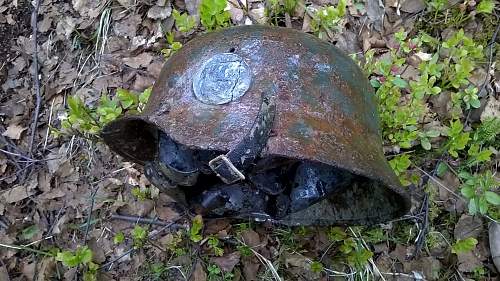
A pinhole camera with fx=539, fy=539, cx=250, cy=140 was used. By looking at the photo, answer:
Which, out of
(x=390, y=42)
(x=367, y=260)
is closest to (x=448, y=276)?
(x=367, y=260)

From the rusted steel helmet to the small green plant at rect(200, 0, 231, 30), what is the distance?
54 centimetres

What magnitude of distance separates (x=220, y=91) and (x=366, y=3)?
1.55 metres

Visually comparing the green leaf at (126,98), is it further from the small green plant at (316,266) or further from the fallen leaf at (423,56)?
the fallen leaf at (423,56)

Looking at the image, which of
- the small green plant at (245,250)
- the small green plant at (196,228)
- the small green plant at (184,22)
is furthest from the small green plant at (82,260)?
the small green plant at (184,22)

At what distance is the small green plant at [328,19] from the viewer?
2646mm

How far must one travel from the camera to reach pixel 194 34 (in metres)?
2.93

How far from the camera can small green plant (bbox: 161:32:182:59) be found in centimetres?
264

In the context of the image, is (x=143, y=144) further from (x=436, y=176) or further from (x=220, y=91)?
(x=436, y=176)

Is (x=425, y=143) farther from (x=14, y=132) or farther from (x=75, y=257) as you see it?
(x=14, y=132)

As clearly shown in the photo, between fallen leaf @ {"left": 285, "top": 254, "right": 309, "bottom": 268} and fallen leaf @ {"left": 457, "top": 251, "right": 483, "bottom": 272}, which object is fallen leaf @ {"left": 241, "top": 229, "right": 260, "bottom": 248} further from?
fallen leaf @ {"left": 457, "top": 251, "right": 483, "bottom": 272}

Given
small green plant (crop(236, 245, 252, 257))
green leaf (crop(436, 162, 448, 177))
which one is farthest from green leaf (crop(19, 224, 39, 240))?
green leaf (crop(436, 162, 448, 177))

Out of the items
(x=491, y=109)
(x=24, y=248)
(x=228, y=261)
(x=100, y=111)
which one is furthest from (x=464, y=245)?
(x=24, y=248)

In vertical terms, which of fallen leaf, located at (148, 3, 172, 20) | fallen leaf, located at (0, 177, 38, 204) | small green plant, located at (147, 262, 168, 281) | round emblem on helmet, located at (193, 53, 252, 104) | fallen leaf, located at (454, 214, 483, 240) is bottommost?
small green plant, located at (147, 262, 168, 281)

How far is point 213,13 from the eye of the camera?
8.22 feet
